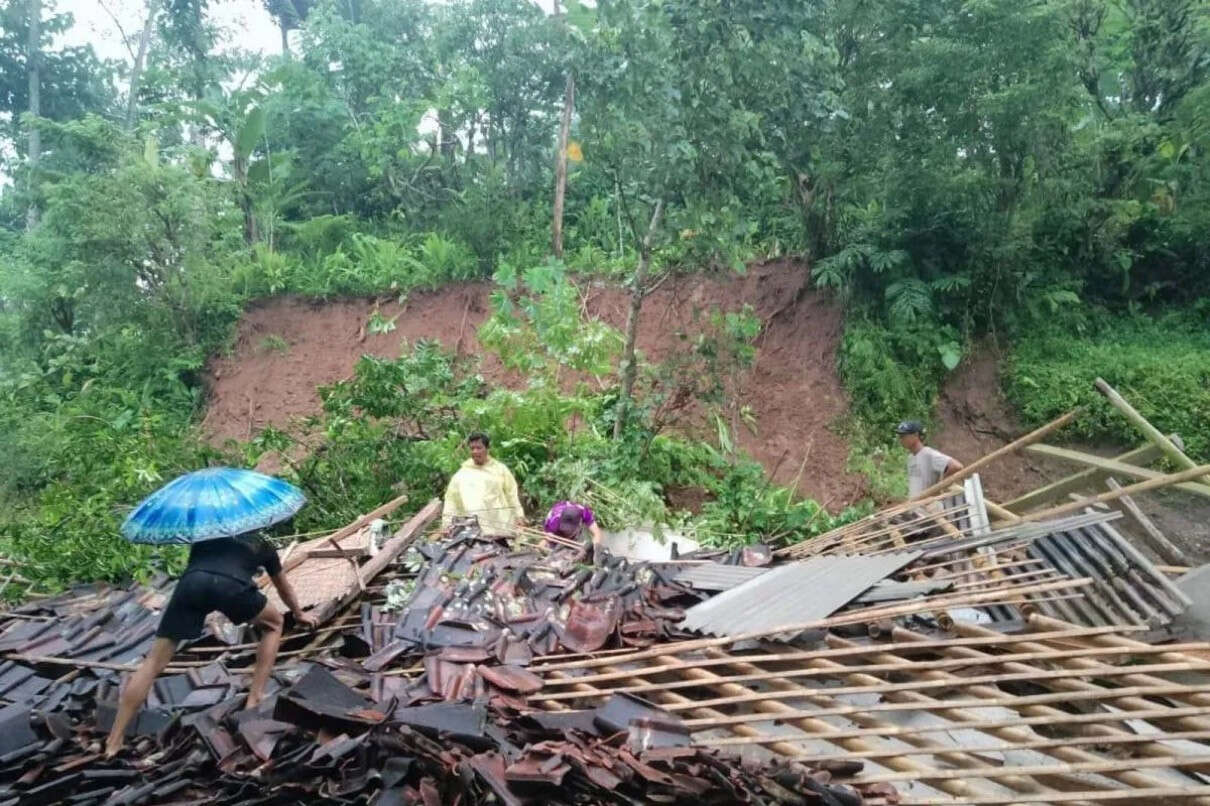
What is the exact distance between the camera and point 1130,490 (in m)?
4.80

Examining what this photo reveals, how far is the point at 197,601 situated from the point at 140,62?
774 inches

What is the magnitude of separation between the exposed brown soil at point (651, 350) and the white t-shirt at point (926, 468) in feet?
10.4

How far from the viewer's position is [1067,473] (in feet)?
30.8

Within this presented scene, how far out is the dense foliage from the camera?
25.3 feet

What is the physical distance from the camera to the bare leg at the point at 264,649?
4.06 m

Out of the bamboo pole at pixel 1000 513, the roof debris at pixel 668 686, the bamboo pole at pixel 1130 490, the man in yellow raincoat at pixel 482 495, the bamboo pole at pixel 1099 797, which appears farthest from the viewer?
the man in yellow raincoat at pixel 482 495

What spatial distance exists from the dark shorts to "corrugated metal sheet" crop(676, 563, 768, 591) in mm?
2337

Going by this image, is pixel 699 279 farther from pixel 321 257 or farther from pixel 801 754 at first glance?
pixel 801 754

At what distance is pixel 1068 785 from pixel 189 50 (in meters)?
21.7

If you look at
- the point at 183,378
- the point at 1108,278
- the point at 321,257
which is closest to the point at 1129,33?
the point at 1108,278

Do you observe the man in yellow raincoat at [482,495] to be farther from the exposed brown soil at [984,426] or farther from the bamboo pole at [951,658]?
the exposed brown soil at [984,426]

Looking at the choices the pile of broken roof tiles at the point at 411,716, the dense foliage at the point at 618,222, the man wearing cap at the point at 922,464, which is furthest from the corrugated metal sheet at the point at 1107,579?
the dense foliage at the point at 618,222

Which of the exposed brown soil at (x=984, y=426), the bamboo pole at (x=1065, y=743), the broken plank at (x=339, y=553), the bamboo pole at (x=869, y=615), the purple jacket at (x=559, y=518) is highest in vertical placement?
the exposed brown soil at (x=984, y=426)

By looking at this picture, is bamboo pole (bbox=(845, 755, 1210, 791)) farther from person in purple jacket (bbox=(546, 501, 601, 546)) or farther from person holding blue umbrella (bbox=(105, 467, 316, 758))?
person in purple jacket (bbox=(546, 501, 601, 546))
